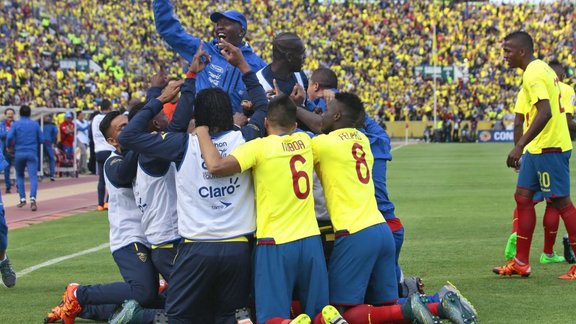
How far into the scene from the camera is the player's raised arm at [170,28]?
8.77 m

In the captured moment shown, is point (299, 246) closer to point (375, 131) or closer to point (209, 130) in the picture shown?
point (209, 130)

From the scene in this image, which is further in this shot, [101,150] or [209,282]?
[101,150]

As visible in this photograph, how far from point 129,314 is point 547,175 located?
15.5ft

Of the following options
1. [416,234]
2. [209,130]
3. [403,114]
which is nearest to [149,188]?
[209,130]

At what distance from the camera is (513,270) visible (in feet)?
34.5

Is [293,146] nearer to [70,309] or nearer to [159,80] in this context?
[159,80]

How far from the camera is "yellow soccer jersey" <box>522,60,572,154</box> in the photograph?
33.2ft

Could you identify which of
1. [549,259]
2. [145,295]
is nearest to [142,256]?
[145,295]

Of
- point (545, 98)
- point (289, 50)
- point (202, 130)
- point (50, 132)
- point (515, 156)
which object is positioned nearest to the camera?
point (202, 130)

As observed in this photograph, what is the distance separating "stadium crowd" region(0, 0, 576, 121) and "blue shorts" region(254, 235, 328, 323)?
1521 inches

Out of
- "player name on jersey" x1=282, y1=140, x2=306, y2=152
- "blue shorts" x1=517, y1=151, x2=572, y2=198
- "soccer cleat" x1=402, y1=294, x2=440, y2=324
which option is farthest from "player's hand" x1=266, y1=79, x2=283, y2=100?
"blue shorts" x1=517, y1=151, x2=572, y2=198

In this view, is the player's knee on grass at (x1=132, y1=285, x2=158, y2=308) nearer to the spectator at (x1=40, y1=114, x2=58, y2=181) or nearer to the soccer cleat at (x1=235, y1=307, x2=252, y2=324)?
the soccer cleat at (x1=235, y1=307, x2=252, y2=324)

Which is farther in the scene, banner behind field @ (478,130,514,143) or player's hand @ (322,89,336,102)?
banner behind field @ (478,130,514,143)

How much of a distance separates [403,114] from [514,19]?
39.6 ft
